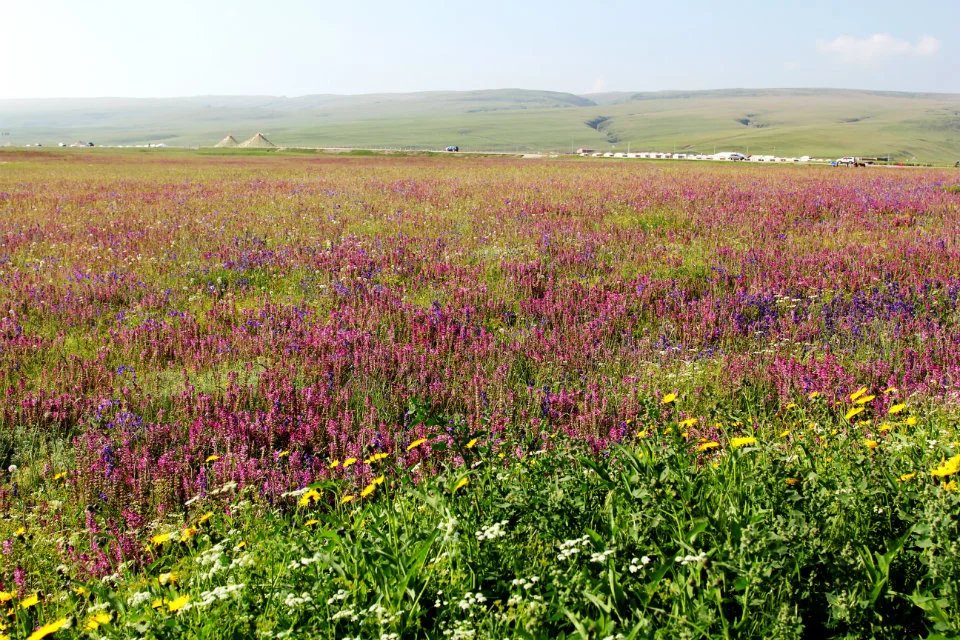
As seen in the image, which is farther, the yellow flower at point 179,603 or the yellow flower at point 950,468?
the yellow flower at point 950,468

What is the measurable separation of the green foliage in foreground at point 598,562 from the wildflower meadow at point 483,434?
0.07 ft

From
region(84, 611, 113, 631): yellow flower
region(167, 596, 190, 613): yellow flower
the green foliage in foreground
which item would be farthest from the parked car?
region(84, 611, 113, 631): yellow flower

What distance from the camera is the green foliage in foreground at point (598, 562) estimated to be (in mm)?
2631

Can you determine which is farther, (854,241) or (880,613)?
(854,241)

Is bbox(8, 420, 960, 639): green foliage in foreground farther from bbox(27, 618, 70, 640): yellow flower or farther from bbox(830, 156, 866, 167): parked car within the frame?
bbox(830, 156, 866, 167): parked car

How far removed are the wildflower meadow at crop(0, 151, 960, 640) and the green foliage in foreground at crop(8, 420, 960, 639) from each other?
0.07 ft

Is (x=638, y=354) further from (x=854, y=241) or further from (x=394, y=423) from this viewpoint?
(x=854, y=241)

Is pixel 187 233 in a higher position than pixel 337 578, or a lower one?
higher

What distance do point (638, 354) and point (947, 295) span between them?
4.34 metres

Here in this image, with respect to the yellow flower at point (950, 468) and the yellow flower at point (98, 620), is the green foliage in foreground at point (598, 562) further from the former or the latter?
the yellow flower at point (950, 468)

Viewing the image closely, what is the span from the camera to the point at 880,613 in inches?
108

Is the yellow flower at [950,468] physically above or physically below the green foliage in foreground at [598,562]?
above

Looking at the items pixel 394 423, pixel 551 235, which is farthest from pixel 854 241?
pixel 394 423

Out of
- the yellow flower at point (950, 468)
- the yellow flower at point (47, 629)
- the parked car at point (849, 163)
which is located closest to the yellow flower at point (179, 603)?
the yellow flower at point (47, 629)
